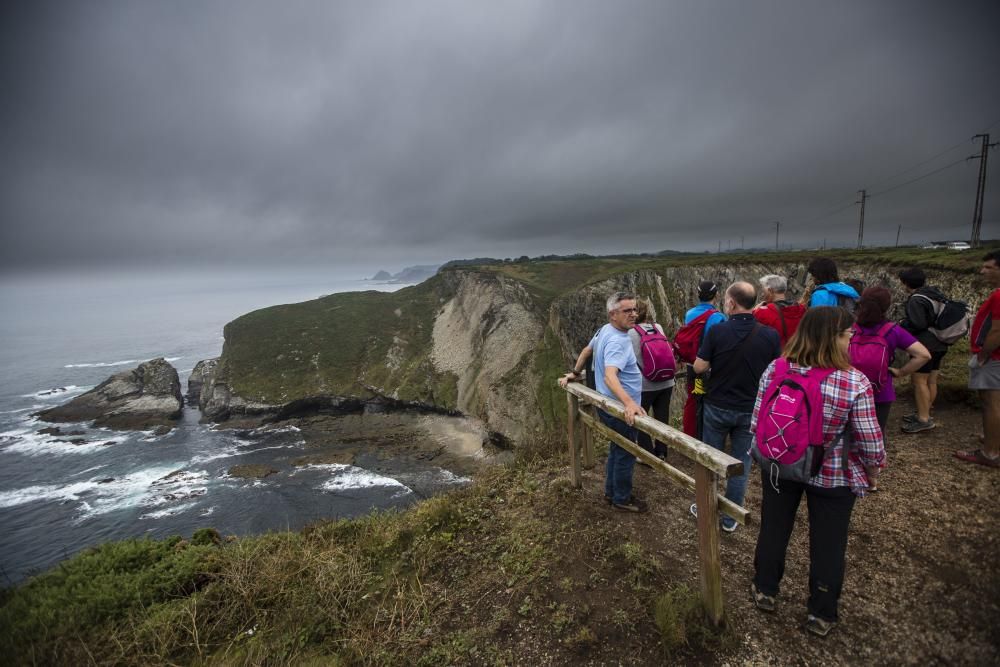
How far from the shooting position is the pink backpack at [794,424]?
2.89 meters

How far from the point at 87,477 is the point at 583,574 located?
58608 millimetres

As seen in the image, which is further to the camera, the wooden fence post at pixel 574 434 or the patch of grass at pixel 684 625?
the wooden fence post at pixel 574 434

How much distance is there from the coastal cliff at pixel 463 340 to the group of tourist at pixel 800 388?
31135mm

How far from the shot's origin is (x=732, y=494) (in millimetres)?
4457

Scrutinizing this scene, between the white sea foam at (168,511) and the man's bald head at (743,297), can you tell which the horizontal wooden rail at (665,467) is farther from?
the white sea foam at (168,511)

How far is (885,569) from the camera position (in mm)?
4066

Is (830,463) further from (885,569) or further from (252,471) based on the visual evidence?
(252,471)

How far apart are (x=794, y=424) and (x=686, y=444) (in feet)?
2.61

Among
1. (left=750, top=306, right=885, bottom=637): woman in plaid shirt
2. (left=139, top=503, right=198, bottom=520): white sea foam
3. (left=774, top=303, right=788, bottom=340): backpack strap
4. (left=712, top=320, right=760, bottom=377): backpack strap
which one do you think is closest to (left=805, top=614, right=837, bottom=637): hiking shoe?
(left=750, top=306, right=885, bottom=637): woman in plaid shirt

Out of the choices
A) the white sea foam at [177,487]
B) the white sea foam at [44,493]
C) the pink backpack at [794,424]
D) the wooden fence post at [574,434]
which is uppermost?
the pink backpack at [794,424]

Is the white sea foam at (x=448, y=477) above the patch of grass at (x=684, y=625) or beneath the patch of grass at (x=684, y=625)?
beneath

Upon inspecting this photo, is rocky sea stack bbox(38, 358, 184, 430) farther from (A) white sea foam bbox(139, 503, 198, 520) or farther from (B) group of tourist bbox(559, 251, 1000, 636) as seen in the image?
(B) group of tourist bbox(559, 251, 1000, 636)

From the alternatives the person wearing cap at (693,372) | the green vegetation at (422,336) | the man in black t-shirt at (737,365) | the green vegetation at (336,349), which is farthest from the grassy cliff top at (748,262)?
the man in black t-shirt at (737,365)

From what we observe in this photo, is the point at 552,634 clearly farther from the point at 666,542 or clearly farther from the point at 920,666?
the point at 920,666
